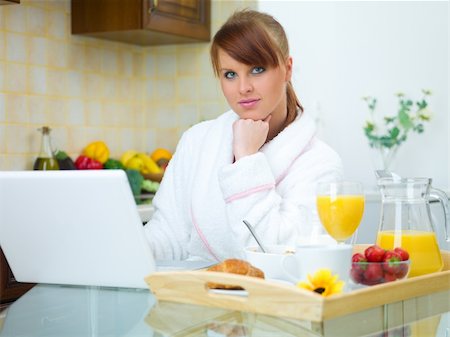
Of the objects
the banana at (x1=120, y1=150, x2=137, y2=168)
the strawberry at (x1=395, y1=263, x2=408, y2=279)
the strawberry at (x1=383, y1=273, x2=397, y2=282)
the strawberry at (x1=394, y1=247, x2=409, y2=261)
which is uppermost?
the strawberry at (x1=394, y1=247, x2=409, y2=261)

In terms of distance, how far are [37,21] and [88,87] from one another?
1.34ft

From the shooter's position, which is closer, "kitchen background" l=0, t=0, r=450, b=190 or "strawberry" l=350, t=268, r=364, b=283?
"strawberry" l=350, t=268, r=364, b=283

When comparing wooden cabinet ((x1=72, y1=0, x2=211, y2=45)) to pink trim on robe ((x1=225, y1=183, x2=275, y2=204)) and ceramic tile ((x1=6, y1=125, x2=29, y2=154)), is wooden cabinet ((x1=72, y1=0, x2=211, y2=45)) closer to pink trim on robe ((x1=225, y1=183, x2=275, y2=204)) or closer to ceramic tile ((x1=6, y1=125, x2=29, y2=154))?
ceramic tile ((x1=6, y1=125, x2=29, y2=154))

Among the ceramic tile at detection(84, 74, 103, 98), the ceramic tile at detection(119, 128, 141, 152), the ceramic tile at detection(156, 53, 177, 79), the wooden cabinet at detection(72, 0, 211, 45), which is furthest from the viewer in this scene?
the ceramic tile at detection(156, 53, 177, 79)

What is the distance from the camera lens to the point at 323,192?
1.47 meters

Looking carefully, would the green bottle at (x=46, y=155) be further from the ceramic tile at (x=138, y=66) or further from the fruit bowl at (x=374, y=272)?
Result: the fruit bowl at (x=374, y=272)

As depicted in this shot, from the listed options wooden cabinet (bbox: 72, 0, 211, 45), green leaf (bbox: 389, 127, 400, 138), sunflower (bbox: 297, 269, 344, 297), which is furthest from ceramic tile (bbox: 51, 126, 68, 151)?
sunflower (bbox: 297, 269, 344, 297)

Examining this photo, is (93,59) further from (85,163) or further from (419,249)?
→ (419,249)

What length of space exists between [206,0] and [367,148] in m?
1.05

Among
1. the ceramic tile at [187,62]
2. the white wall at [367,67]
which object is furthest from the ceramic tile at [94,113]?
the white wall at [367,67]

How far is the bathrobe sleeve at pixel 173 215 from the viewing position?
2.09 meters

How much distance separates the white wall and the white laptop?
2.27 metres

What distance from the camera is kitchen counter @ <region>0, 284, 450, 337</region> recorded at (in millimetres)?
1122

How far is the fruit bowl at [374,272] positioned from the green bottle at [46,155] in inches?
86.6
